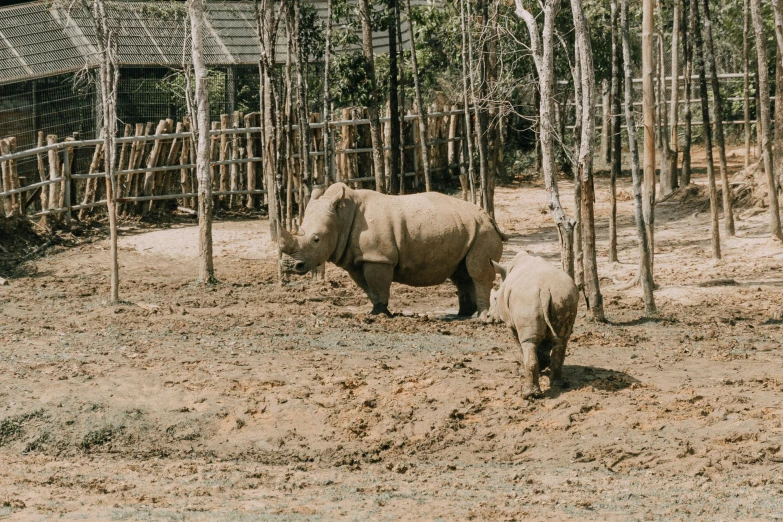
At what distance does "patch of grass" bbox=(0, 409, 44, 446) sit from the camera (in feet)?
36.5

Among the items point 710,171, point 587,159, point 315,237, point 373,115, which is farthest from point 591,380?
point 373,115

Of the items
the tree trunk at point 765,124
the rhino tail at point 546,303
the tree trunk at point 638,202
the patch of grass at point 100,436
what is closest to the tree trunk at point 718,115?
the tree trunk at point 765,124

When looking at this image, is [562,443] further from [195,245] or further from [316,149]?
[316,149]

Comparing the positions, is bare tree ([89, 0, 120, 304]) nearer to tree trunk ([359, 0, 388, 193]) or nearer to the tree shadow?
tree trunk ([359, 0, 388, 193])

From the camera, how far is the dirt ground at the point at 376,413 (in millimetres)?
9062

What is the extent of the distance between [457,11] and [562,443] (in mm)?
16868

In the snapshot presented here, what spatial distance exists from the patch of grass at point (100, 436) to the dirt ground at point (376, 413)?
0.06 ft

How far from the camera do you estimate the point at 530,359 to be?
423 inches

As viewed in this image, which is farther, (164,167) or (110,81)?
(164,167)

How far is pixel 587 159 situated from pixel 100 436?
259 inches

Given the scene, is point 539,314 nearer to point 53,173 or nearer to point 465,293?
point 465,293

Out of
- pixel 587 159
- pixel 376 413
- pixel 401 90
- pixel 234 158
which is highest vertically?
pixel 401 90

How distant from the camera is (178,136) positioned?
2344 centimetres

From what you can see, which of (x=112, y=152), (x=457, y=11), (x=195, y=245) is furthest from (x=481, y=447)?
(x=457, y=11)
